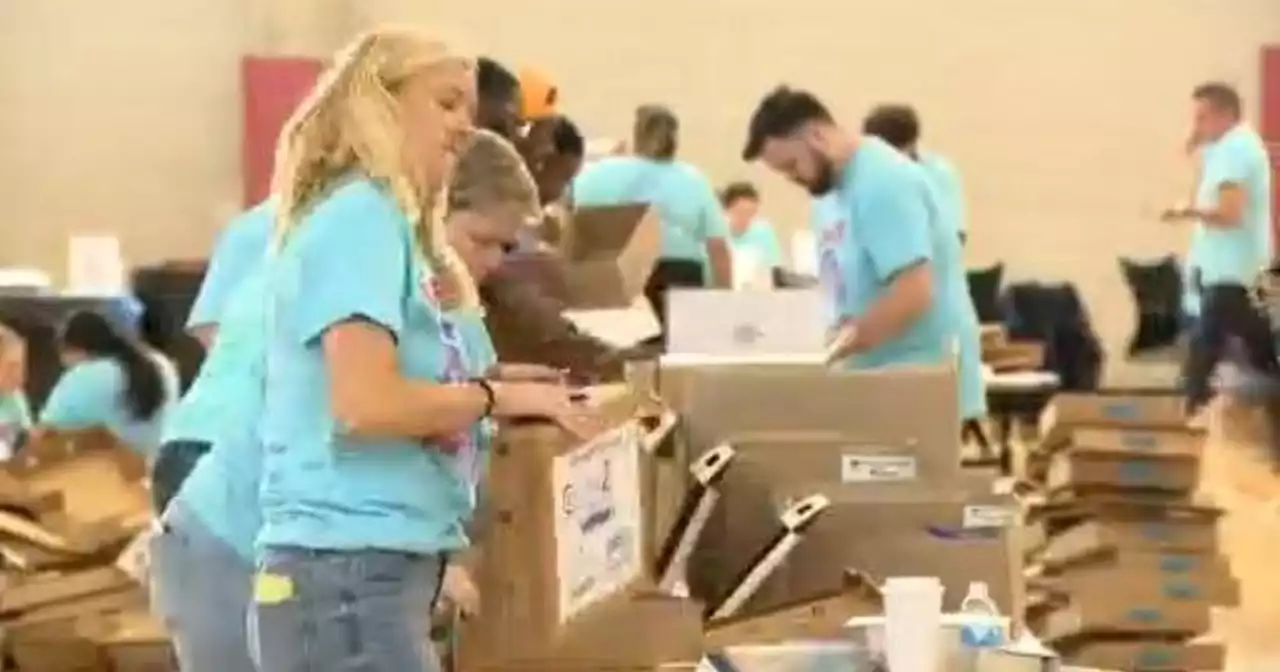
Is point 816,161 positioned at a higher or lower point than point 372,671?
higher

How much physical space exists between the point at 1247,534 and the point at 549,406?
209 inches

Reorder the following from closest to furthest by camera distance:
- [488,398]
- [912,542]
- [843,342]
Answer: [488,398]
[912,542]
[843,342]

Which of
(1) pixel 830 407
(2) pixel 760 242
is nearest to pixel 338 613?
(1) pixel 830 407

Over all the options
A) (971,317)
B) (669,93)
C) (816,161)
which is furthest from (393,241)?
(669,93)

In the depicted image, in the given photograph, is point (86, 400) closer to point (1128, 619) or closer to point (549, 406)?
point (1128, 619)

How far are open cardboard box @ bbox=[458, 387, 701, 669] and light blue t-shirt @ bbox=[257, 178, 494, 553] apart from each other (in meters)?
0.32

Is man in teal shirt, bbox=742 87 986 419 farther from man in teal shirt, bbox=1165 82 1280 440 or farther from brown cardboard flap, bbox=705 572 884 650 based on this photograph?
man in teal shirt, bbox=1165 82 1280 440

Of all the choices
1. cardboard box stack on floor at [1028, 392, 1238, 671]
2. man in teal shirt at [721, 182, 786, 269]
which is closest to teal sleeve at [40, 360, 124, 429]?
cardboard box stack on floor at [1028, 392, 1238, 671]

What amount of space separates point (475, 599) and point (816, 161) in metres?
2.12

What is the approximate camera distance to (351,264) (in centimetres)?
243

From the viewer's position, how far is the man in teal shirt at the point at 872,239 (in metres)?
4.77

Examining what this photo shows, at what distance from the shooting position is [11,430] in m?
6.42

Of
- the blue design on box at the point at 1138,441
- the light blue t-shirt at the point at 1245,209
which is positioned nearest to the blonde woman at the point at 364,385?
the blue design on box at the point at 1138,441

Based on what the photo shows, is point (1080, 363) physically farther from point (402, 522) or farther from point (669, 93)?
point (402, 522)
